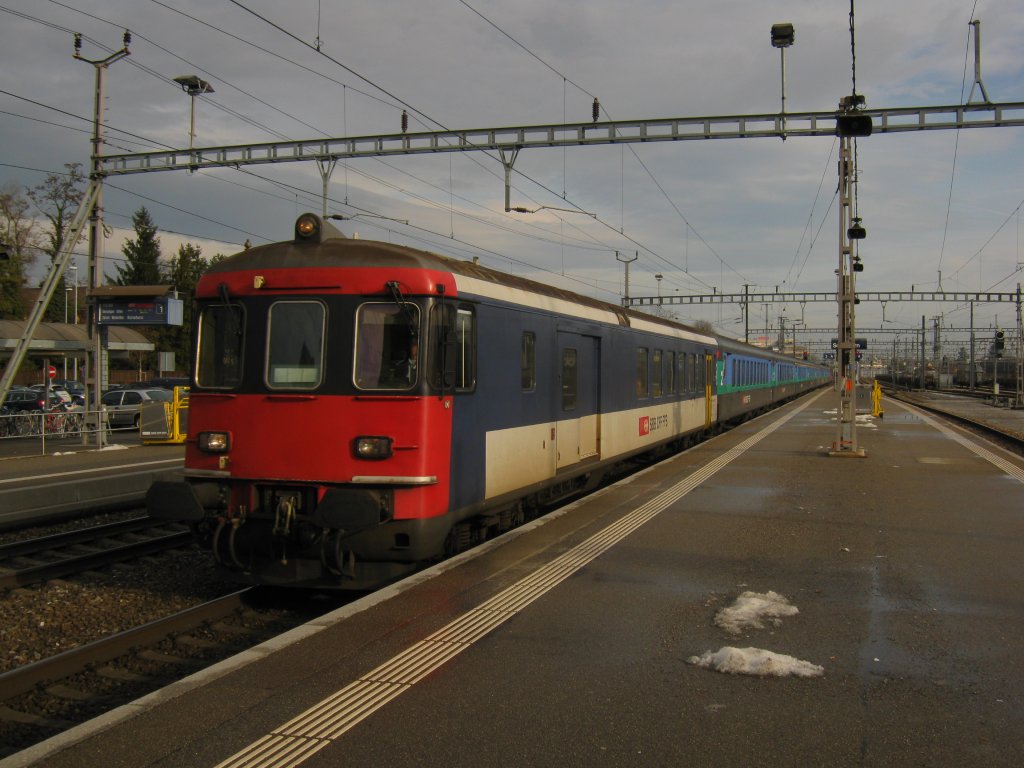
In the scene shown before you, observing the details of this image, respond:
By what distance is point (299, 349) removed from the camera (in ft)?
23.6

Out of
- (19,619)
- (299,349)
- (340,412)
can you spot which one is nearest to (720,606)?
(340,412)

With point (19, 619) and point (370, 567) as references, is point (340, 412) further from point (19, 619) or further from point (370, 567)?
point (19, 619)

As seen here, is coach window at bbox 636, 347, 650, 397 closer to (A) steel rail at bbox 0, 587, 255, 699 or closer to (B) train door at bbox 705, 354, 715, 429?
(B) train door at bbox 705, 354, 715, 429

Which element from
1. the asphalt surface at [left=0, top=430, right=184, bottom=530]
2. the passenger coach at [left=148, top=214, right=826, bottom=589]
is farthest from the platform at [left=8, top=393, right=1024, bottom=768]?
the asphalt surface at [left=0, top=430, right=184, bottom=530]

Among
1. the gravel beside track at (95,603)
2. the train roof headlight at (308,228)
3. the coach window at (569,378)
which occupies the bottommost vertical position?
the gravel beside track at (95,603)

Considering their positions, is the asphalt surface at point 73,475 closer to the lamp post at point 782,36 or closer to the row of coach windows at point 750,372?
the lamp post at point 782,36

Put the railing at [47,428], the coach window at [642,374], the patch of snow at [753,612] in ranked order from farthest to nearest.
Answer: the railing at [47,428], the coach window at [642,374], the patch of snow at [753,612]

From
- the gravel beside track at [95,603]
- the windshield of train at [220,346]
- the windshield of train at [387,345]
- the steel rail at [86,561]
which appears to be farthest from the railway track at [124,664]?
the steel rail at [86,561]

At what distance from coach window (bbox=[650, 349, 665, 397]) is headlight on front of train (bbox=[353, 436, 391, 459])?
357 inches

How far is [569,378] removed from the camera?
10727 mm

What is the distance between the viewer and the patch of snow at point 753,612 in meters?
5.72

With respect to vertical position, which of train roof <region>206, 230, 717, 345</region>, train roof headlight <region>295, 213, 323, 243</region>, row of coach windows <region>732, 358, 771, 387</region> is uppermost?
train roof headlight <region>295, 213, 323, 243</region>

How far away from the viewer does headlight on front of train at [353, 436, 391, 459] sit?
6.82 meters

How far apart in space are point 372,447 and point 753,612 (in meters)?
3.10
